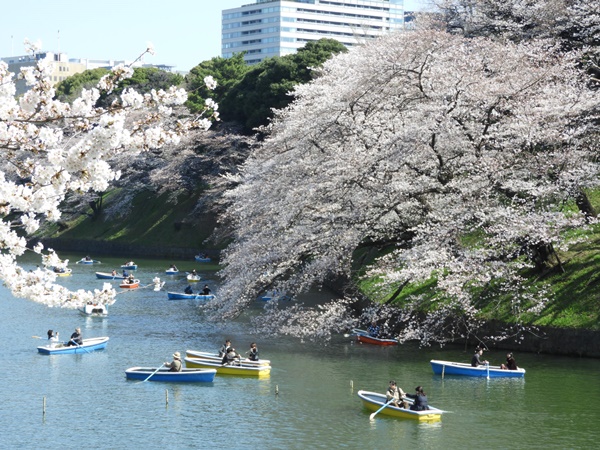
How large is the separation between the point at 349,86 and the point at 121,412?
1359 cm

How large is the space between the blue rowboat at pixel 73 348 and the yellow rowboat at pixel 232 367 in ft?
14.3

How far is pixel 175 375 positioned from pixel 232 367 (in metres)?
1.85

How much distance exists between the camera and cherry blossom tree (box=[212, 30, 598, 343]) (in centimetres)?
2583

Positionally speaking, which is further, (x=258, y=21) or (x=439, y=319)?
(x=258, y=21)

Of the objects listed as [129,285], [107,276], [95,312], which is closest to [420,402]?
[95,312]

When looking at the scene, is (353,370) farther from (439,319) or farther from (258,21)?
(258,21)

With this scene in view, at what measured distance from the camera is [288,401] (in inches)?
899

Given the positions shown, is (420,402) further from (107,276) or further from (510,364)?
(107,276)

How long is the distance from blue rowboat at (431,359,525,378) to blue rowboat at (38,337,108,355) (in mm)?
11684

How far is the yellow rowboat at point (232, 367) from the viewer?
83.9 feet

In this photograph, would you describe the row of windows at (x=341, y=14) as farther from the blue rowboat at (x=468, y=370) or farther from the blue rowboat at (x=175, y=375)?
the blue rowboat at (x=468, y=370)

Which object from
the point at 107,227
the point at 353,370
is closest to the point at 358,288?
the point at 353,370

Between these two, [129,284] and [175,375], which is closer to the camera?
[175,375]

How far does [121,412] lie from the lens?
21750 mm
